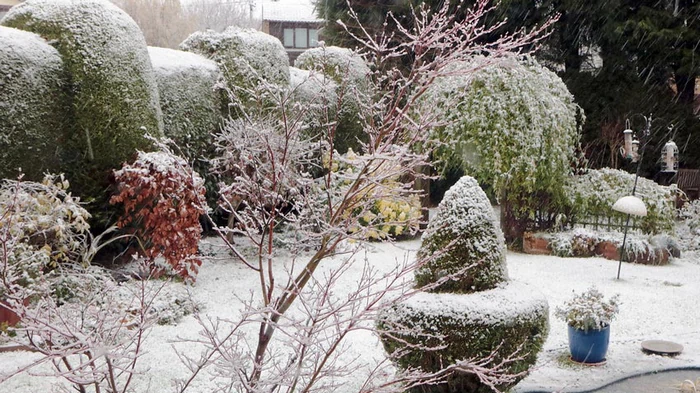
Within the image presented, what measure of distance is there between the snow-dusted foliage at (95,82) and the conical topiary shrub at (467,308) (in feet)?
13.9

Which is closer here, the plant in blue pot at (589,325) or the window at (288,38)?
the plant in blue pot at (589,325)

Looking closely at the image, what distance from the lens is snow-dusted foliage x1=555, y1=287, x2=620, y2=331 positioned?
184 inches

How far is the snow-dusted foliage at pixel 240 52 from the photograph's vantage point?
346 inches

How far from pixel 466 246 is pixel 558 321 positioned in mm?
2833

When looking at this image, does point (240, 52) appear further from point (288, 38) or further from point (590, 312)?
point (288, 38)

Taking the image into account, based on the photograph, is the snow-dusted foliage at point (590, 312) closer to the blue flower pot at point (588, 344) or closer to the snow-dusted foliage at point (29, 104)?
the blue flower pot at point (588, 344)

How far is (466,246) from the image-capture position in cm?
370

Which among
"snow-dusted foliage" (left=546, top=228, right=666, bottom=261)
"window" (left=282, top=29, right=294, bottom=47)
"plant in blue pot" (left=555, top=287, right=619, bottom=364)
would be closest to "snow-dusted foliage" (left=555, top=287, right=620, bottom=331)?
"plant in blue pot" (left=555, top=287, right=619, bottom=364)

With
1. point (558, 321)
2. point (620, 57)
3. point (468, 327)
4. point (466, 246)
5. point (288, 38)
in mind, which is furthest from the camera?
point (288, 38)

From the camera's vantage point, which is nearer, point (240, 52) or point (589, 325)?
point (589, 325)

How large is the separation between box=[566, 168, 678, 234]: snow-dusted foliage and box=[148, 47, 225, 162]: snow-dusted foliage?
18.5ft

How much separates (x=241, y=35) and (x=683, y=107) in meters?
9.93

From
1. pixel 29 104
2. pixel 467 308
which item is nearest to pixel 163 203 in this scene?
pixel 29 104

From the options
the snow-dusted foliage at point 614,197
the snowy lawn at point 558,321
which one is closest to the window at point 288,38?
the snowy lawn at point 558,321
